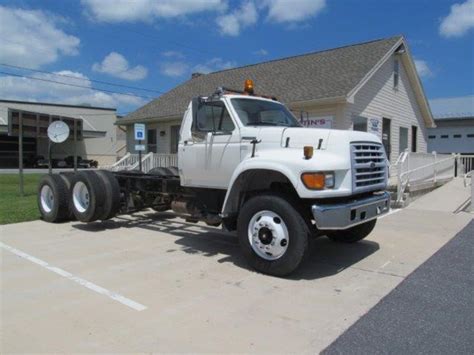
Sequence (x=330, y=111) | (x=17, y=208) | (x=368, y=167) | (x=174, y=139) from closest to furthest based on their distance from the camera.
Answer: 1. (x=368, y=167)
2. (x=17, y=208)
3. (x=330, y=111)
4. (x=174, y=139)

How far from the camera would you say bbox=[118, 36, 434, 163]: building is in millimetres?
15327

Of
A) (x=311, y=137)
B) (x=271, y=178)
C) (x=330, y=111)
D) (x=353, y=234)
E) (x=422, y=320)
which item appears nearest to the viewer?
(x=422, y=320)

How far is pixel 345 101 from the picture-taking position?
14.4 m

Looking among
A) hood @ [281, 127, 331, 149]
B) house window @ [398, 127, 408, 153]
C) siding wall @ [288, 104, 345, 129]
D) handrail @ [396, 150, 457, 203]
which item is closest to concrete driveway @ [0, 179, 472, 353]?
hood @ [281, 127, 331, 149]

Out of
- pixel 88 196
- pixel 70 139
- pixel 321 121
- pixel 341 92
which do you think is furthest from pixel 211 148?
pixel 70 139

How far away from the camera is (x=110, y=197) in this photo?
8.10m

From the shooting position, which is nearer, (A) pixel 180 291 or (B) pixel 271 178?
(A) pixel 180 291

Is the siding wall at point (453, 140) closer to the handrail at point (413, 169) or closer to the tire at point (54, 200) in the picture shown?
the handrail at point (413, 169)

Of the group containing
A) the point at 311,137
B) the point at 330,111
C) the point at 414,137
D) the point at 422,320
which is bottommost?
the point at 422,320

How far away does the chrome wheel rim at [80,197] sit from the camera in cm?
850

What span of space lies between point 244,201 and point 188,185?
1.16 metres

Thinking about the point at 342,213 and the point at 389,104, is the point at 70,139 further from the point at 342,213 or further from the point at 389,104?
the point at 342,213

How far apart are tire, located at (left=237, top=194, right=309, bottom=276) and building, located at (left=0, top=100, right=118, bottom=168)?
38970 mm

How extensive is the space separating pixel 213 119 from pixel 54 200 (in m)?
4.43
